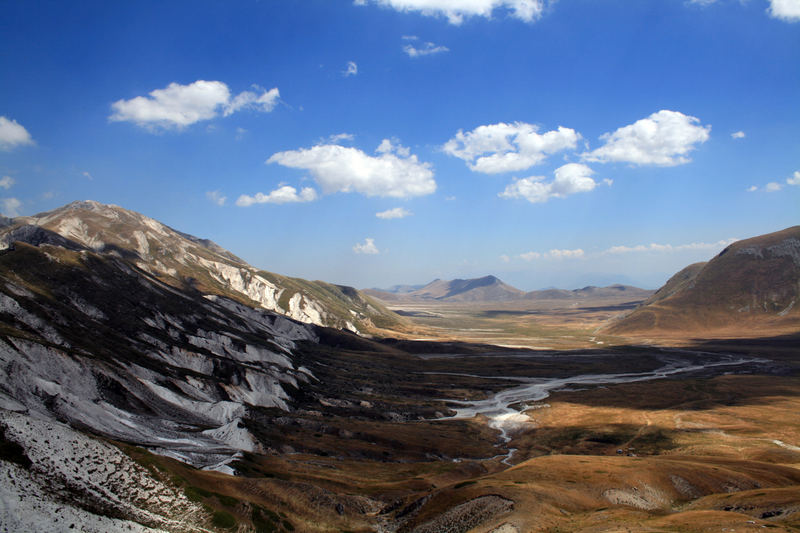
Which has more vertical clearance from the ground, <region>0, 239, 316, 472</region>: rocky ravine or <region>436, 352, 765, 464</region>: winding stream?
<region>0, 239, 316, 472</region>: rocky ravine

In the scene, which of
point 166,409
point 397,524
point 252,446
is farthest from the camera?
point 166,409

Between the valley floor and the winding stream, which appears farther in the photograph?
the winding stream

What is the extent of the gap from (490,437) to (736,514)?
2738 inches

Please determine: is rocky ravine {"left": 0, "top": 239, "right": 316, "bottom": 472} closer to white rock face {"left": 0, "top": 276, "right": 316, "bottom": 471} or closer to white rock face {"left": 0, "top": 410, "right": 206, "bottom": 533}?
white rock face {"left": 0, "top": 276, "right": 316, "bottom": 471}

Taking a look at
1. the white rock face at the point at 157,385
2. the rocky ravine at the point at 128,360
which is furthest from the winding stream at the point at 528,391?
the rocky ravine at the point at 128,360

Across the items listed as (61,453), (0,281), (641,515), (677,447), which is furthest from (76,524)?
(677,447)

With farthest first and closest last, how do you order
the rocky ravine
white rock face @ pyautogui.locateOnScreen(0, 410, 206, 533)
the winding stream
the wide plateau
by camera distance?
1. the winding stream
2. the rocky ravine
3. the wide plateau
4. white rock face @ pyautogui.locateOnScreen(0, 410, 206, 533)

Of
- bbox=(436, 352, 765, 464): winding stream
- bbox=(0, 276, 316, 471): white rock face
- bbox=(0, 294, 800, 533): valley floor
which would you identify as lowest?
bbox=(436, 352, 765, 464): winding stream

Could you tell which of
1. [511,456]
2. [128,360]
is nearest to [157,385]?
[128,360]

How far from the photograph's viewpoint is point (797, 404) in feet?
383

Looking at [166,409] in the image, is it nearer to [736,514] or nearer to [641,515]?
[641,515]

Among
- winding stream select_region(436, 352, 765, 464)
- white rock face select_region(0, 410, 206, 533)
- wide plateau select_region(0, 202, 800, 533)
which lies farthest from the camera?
winding stream select_region(436, 352, 765, 464)

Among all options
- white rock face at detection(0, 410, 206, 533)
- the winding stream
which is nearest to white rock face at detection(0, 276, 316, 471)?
white rock face at detection(0, 410, 206, 533)

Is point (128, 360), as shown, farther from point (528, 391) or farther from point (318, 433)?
point (528, 391)
